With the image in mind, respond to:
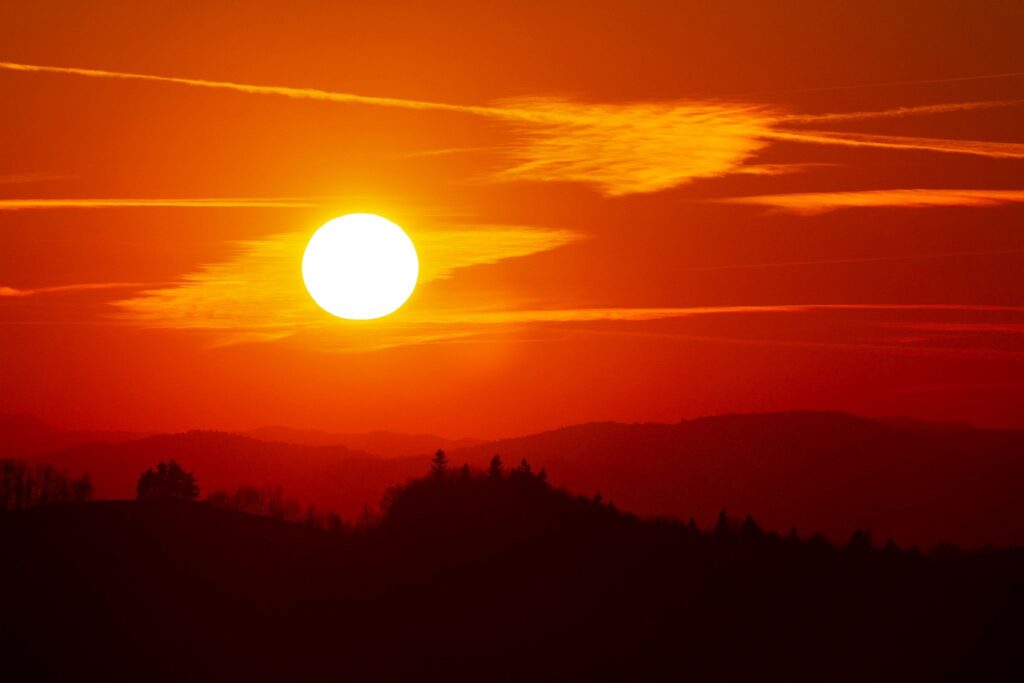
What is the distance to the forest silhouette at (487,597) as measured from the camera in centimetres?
6788

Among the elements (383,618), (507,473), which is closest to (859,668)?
(383,618)

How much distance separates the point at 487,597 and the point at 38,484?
219ft

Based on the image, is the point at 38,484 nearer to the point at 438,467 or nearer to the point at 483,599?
the point at 438,467

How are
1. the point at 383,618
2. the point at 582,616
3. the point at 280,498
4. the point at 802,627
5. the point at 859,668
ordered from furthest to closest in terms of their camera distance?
the point at 280,498
the point at 383,618
the point at 582,616
the point at 802,627
the point at 859,668

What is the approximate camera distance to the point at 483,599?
3312 inches

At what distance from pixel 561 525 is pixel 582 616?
13.9m

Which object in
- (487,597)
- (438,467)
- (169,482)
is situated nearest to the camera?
(487,597)

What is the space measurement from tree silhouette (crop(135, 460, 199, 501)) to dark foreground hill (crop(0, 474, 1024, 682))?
1322 inches

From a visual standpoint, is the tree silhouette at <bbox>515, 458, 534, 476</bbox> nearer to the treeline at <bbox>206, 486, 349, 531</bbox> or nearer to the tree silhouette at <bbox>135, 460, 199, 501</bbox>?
the treeline at <bbox>206, 486, 349, 531</bbox>

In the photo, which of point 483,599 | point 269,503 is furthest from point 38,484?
point 483,599

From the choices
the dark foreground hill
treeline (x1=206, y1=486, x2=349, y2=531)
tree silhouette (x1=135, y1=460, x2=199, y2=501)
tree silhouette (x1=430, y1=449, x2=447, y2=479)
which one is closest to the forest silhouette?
the dark foreground hill

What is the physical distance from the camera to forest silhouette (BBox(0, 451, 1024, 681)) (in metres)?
67.9

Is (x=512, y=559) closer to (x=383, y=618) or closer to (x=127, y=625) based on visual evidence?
(x=383, y=618)

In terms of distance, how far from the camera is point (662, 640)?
241 feet
